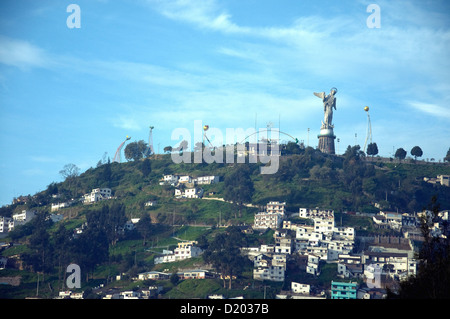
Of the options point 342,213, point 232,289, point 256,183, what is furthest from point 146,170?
point 232,289

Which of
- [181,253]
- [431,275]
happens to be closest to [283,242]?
[181,253]

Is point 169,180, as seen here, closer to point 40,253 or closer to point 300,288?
point 40,253

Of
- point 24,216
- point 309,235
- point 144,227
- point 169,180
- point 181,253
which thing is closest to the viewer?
point 181,253

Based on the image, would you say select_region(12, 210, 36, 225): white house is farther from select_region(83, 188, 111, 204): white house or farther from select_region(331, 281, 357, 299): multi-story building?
select_region(331, 281, 357, 299): multi-story building

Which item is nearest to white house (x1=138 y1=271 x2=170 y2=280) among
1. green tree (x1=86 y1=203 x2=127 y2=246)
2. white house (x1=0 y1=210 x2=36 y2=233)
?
green tree (x1=86 y1=203 x2=127 y2=246)

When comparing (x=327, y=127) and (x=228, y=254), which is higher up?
(x=327, y=127)

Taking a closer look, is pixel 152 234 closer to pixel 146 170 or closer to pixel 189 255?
pixel 189 255

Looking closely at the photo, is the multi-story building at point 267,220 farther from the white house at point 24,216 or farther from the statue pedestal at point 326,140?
the statue pedestal at point 326,140

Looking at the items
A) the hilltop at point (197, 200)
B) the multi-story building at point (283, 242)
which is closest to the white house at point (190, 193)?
the hilltop at point (197, 200)
